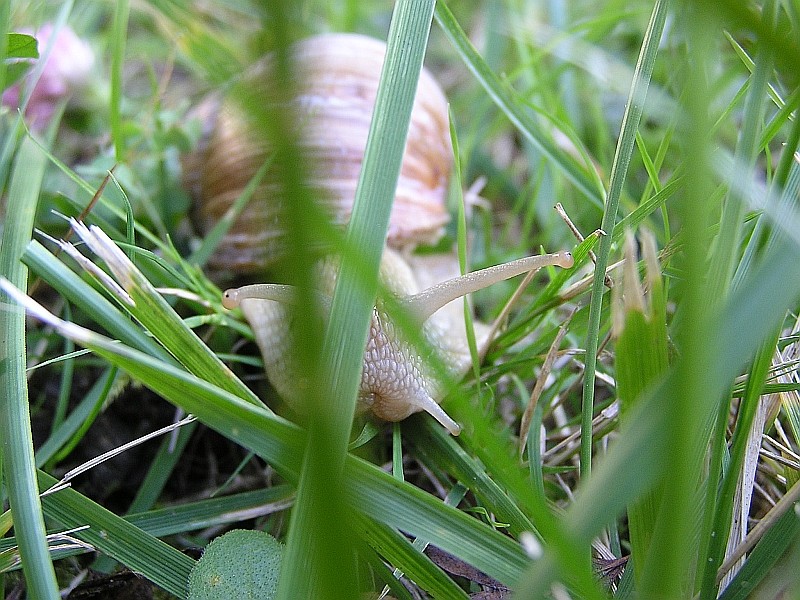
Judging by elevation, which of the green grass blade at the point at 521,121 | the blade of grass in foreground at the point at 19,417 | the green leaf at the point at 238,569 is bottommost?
the green leaf at the point at 238,569

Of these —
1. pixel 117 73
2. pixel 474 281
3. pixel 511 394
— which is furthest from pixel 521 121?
pixel 117 73

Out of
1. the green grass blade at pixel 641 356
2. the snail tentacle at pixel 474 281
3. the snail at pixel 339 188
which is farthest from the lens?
the snail at pixel 339 188

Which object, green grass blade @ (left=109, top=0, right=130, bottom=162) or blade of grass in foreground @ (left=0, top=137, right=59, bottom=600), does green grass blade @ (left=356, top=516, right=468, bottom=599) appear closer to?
blade of grass in foreground @ (left=0, top=137, right=59, bottom=600)

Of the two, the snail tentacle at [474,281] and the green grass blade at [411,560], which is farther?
the snail tentacle at [474,281]

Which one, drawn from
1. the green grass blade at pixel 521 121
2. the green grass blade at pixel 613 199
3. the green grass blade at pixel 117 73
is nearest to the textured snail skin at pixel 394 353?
the green grass blade at pixel 613 199

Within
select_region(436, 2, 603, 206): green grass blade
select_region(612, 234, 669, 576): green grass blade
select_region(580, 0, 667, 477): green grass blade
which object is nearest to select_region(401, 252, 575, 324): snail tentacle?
select_region(580, 0, 667, 477): green grass blade

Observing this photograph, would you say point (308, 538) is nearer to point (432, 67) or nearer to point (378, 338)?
point (378, 338)

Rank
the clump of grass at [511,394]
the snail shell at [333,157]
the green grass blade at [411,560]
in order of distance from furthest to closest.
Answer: the snail shell at [333,157] → the green grass blade at [411,560] → the clump of grass at [511,394]

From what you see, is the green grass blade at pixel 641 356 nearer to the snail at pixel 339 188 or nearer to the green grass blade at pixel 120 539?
the snail at pixel 339 188
